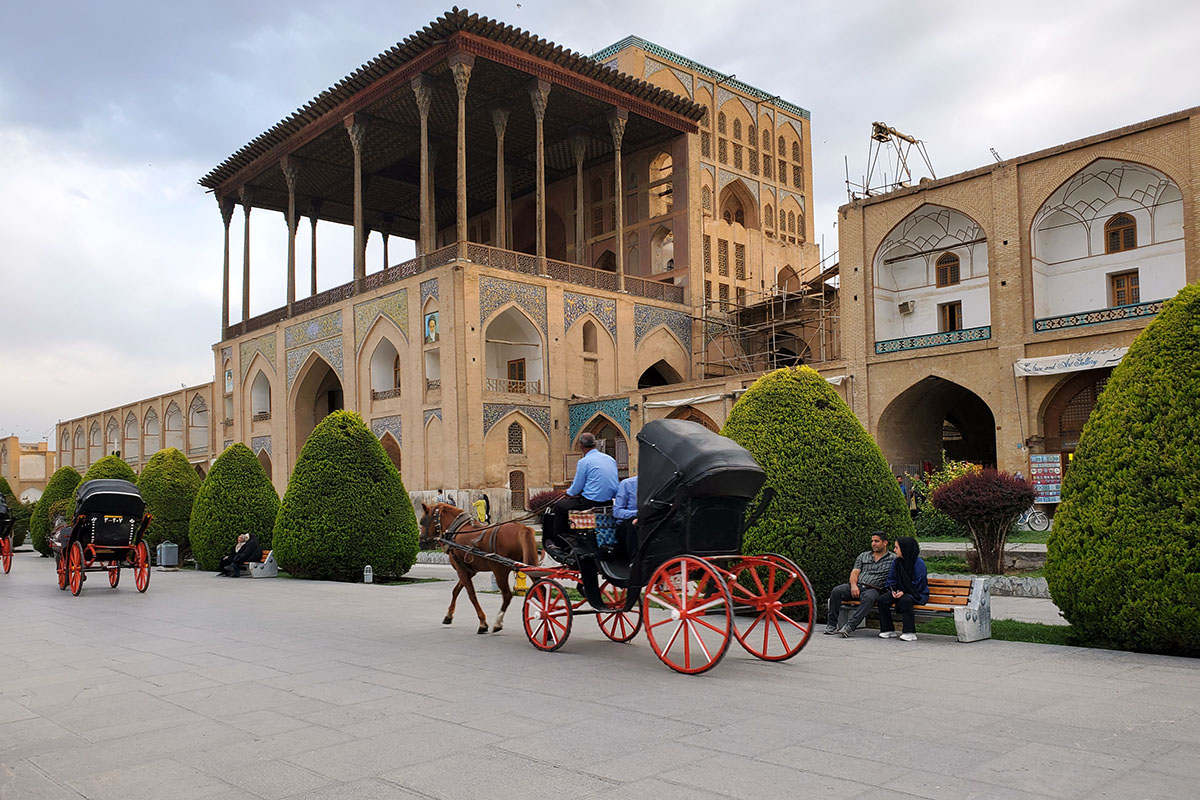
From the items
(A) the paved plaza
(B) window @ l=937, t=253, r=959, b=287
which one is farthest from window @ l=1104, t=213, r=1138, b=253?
(A) the paved plaza

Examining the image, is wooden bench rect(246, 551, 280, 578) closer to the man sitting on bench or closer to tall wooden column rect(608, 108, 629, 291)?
the man sitting on bench

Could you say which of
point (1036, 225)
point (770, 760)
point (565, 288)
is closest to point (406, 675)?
point (770, 760)

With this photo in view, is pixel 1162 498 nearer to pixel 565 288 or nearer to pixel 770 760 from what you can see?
pixel 770 760

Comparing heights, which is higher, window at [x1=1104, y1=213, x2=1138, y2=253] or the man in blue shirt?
window at [x1=1104, y1=213, x2=1138, y2=253]

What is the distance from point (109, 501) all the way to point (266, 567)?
3362mm

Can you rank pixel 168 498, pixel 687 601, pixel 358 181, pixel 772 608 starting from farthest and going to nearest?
pixel 358 181
pixel 168 498
pixel 772 608
pixel 687 601

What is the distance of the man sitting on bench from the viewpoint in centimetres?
1611

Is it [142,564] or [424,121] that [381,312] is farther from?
[142,564]

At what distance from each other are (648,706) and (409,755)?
1449 mm

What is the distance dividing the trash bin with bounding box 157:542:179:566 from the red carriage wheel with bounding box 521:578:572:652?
44.9 ft

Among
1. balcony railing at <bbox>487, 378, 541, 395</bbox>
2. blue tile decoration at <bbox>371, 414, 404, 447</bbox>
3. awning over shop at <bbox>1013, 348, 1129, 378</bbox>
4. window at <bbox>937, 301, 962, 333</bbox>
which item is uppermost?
window at <bbox>937, 301, 962, 333</bbox>

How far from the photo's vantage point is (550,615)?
7453 mm

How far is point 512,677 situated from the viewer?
638cm

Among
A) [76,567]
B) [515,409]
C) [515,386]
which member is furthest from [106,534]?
[515,386]
